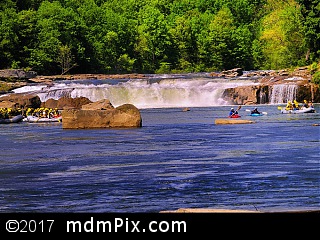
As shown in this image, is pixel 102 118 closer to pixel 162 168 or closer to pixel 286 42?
pixel 162 168

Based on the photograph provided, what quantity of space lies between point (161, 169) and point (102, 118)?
69.5ft

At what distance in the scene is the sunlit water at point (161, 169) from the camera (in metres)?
18.2

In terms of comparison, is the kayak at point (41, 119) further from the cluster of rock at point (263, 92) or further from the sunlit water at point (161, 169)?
the cluster of rock at point (263, 92)

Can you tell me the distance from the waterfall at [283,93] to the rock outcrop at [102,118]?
30.7 metres

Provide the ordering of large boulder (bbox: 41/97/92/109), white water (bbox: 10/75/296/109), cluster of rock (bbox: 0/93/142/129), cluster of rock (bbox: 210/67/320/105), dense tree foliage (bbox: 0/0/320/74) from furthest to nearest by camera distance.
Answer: dense tree foliage (bbox: 0/0/320/74) < white water (bbox: 10/75/296/109) < cluster of rock (bbox: 210/67/320/105) < large boulder (bbox: 41/97/92/109) < cluster of rock (bbox: 0/93/142/129)

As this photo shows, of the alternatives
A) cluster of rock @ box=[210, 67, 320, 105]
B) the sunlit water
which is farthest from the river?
cluster of rock @ box=[210, 67, 320, 105]

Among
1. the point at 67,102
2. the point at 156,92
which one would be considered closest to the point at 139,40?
the point at 156,92

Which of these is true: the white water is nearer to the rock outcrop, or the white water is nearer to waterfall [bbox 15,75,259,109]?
waterfall [bbox 15,75,259,109]

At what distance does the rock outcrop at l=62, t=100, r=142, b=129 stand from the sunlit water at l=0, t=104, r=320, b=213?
1265 millimetres

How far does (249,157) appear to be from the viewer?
28.1 metres

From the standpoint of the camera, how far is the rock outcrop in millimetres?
45656
